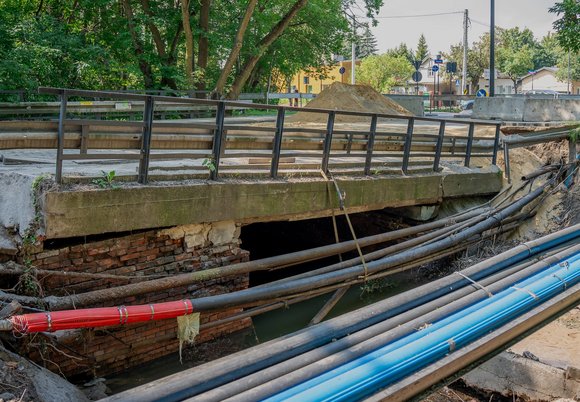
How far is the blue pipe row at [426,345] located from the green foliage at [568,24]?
16375 millimetres

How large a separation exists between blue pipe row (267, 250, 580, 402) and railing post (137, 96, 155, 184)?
12.1 feet

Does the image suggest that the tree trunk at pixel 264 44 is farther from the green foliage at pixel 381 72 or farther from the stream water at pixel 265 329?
the green foliage at pixel 381 72

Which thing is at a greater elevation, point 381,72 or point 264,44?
point 381,72

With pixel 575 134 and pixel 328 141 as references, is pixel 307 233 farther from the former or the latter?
pixel 575 134

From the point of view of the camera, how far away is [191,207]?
745 centimetres

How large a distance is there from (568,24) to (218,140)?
657 inches

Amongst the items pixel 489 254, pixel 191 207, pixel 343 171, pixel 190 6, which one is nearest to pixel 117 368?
pixel 191 207

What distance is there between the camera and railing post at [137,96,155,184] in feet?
22.2

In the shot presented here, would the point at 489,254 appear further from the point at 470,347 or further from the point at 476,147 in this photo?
the point at 470,347

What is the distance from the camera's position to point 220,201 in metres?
7.77

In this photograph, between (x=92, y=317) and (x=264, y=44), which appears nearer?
(x=92, y=317)

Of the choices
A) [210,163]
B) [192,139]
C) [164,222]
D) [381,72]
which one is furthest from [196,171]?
[381,72]

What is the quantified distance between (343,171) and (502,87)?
93934mm

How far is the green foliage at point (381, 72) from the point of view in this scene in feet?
236
